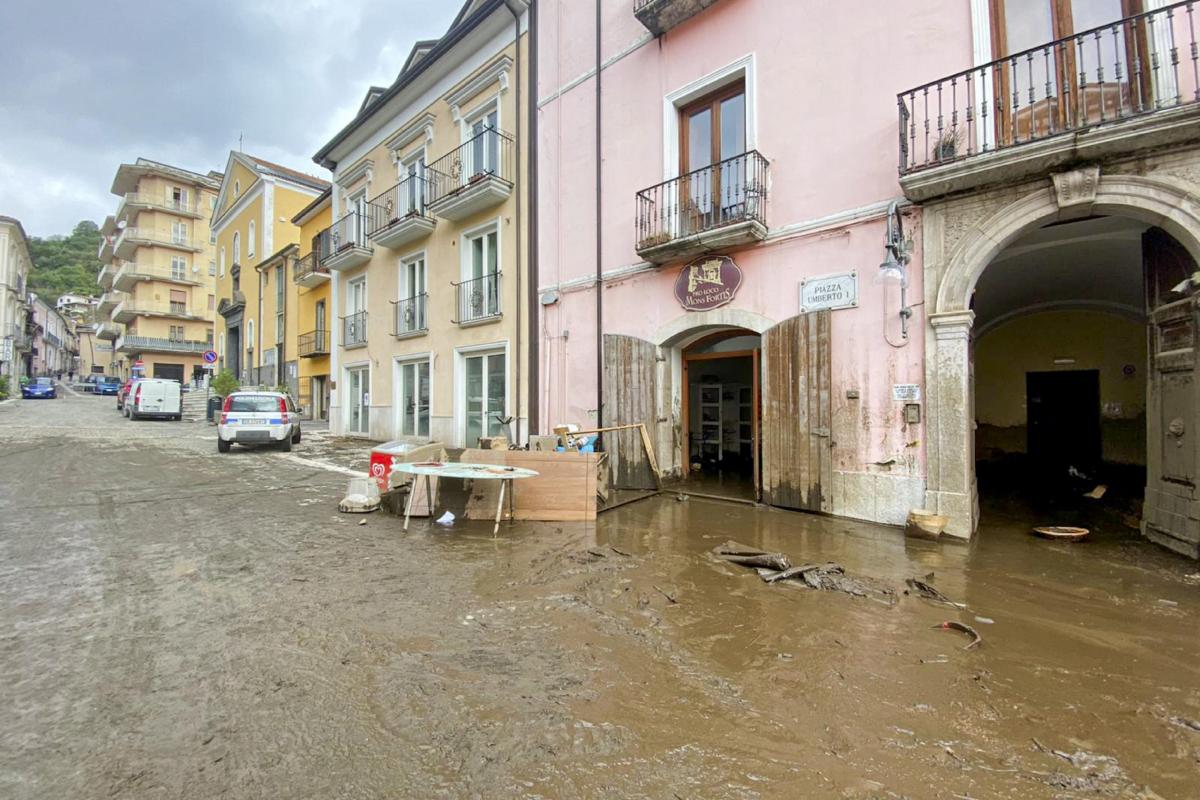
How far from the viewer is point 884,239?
6078 mm

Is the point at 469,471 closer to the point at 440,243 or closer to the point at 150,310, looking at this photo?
the point at 440,243

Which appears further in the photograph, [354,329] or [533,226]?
[354,329]

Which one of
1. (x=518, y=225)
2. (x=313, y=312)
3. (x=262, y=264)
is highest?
(x=262, y=264)

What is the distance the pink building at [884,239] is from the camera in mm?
4930

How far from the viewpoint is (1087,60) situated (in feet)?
16.7

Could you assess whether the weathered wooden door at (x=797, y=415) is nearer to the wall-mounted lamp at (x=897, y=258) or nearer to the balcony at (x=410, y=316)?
the wall-mounted lamp at (x=897, y=258)

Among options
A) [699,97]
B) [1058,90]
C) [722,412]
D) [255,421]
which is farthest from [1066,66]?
[255,421]

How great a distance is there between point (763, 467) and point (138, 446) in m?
15.2

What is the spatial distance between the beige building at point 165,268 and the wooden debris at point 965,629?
48997 mm

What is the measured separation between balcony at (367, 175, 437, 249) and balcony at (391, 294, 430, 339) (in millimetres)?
1611

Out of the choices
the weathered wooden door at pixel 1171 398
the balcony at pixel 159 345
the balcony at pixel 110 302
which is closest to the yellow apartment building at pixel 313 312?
the weathered wooden door at pixel 1171 398

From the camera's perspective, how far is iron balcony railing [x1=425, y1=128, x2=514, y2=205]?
1120 cm

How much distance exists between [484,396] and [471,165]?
553 centimetres

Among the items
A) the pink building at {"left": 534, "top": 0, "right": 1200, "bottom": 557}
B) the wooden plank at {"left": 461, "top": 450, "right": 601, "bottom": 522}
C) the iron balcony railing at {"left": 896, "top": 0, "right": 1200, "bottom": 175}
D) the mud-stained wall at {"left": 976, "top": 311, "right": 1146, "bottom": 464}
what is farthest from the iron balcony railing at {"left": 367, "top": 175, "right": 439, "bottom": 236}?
the mud-stained wall at {"left": 976, "top": 311, "right": 1146, "bottom": 464}
